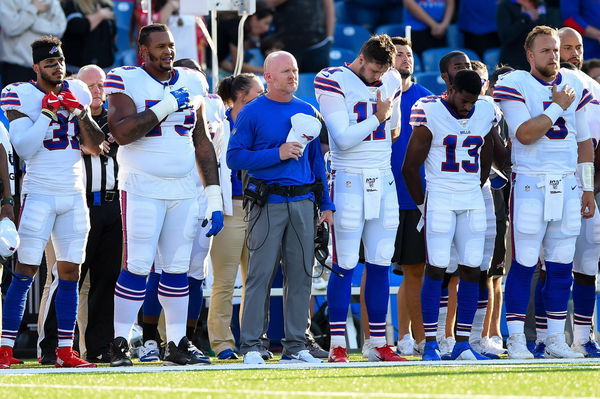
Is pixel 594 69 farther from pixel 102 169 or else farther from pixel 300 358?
pixel 102 169

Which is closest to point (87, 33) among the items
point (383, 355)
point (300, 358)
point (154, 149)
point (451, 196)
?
point (154, 149)

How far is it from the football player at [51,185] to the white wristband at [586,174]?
3082 mm

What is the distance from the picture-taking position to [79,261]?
25.2 ft

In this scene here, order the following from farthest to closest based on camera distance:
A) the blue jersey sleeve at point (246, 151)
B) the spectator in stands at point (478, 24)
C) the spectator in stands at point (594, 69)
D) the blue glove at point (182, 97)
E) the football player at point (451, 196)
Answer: the spectator in stands at point (478, 24) < the spectator in stands at point (594, 69) < the football player at point (451, 196) < the blue jersey sleeve at point (246, 151) < the blue glove at point (182, 97)

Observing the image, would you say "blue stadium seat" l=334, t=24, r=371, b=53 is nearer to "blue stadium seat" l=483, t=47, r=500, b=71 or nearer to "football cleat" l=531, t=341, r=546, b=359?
"blue stadium seat" l=483, t=47, r=500, b=71

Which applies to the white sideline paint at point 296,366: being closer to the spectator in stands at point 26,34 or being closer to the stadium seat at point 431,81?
the spectator in stands at point 26,34

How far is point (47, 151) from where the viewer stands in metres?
7.62

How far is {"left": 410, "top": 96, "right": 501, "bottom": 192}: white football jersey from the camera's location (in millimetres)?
8031

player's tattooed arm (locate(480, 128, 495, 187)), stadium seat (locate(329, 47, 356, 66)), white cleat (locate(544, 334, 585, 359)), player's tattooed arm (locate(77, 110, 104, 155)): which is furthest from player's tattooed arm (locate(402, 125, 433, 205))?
stadium seat (locate(329, 47, 356, 66))

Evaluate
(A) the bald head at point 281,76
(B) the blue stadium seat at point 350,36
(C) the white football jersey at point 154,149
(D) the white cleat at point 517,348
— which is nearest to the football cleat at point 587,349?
(D) the white cleat at point 517,348

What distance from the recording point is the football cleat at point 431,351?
312 inches

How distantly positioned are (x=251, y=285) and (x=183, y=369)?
89cm

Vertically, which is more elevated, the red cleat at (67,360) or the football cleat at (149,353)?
the red cleat at (67,360)

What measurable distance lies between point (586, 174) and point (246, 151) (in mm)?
2254
